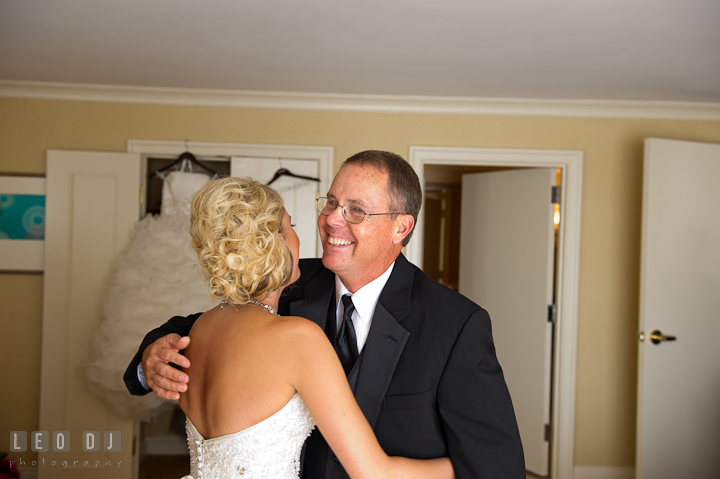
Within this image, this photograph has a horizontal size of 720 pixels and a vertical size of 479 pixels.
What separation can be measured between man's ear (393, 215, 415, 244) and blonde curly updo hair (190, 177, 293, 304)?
1.35ft

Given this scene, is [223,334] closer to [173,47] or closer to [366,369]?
[366,369]

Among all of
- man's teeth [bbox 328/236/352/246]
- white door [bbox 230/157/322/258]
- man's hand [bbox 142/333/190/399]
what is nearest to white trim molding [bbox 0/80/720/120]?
white door [bbox 230/157/322/258]

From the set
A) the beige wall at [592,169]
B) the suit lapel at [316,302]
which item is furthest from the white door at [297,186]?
the suit lapel at [316,302]

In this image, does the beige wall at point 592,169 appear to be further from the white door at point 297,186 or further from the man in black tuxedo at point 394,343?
the man in black tuxedo at point 394,343

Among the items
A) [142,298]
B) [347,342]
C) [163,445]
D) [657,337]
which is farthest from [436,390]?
[163,445]

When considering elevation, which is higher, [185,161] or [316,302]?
[185,161]

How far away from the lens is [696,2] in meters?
1.94

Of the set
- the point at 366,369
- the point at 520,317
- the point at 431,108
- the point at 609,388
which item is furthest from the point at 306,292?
the point at 609,388

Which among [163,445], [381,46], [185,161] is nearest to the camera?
[381,46]

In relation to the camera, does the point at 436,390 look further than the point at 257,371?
Yes

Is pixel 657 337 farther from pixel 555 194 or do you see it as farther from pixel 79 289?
pixel 79 289

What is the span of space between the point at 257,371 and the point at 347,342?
369mm

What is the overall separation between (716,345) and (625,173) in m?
1.30

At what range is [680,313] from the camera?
324 cm
